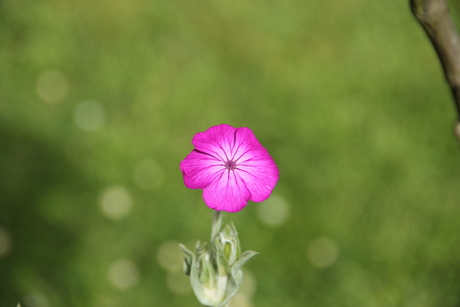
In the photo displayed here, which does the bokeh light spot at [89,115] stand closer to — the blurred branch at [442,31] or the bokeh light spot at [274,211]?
the bokeh light spot at [274,211]

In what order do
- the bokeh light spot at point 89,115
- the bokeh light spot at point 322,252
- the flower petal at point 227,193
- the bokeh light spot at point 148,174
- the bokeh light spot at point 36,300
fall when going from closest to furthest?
the flower petal at point 227,193, the bokeh light spot at point 36,300, the bokeh light spot at point 322,252, the bokeh light spot at point 148,174, the bokeh light spot at point 89,115

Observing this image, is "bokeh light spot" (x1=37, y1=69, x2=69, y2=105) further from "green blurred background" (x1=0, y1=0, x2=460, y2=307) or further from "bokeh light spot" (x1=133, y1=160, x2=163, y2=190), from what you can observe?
"bokeh light spot" (x1=133, y1=160, x2=163, y2=190)

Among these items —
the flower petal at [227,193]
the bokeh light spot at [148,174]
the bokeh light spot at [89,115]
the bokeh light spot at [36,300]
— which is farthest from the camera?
the bokeh light spot at [89,115]

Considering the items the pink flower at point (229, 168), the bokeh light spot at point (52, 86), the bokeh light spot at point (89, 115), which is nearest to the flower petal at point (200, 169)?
the pink flower at point (229, 168)

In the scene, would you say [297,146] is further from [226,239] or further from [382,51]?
[226,239]

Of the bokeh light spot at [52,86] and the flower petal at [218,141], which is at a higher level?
the bokeh light spot at [52,86]

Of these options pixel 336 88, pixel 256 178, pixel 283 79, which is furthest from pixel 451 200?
pixel 256 178

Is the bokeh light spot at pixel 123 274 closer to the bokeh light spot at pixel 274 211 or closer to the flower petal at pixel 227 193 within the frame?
the bokeh light spot at pixel 274 211

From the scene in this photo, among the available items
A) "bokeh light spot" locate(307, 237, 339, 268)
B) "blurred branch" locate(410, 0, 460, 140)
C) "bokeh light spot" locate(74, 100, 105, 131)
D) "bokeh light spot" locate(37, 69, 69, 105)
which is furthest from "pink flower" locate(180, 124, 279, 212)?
"bokeh light spot" locate(37, 69, 69, 105)

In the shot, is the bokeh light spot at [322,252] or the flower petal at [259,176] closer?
the flower petal at [259,176]

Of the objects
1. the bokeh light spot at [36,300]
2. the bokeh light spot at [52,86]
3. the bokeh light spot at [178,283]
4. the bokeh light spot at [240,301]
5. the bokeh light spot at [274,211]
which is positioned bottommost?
the bokeh light spot at [36,300]
